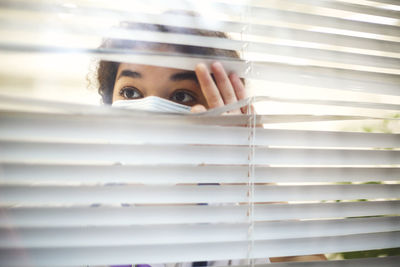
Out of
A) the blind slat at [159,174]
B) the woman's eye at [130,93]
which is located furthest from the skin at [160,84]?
the blind slat at [159,174]

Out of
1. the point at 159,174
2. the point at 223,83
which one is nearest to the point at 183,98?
the point at 223,83

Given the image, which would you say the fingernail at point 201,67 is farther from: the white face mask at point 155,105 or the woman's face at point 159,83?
the woman's face at point 159,83

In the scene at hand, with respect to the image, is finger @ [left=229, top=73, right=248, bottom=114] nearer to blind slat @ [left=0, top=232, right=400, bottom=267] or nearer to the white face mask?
the white face mask

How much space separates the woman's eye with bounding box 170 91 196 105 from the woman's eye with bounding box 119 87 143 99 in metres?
0.11

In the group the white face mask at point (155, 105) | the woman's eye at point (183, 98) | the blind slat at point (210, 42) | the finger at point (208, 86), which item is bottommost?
the white face mask at point (155, 105)

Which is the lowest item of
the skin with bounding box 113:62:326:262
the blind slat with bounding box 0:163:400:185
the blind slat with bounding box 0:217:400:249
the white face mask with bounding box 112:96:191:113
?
the blind slat with bounding box 0:217:400:249

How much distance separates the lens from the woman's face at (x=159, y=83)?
2.85 ft

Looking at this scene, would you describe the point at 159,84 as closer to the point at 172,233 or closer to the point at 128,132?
the point at 128,132

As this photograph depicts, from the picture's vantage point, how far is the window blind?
0.52 meters

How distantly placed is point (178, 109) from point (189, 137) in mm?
112

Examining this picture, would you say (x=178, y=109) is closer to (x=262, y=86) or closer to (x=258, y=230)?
(x=262, y=86)

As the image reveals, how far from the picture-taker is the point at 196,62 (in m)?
0.61

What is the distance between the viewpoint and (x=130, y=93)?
0.94 meters

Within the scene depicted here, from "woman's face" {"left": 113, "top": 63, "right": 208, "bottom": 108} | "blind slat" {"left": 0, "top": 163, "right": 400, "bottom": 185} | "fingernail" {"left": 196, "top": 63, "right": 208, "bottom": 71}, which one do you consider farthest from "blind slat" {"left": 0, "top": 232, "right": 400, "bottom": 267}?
"woman's face" {"left": 113, "top": 63, "right": 208, "bottom": 108}
